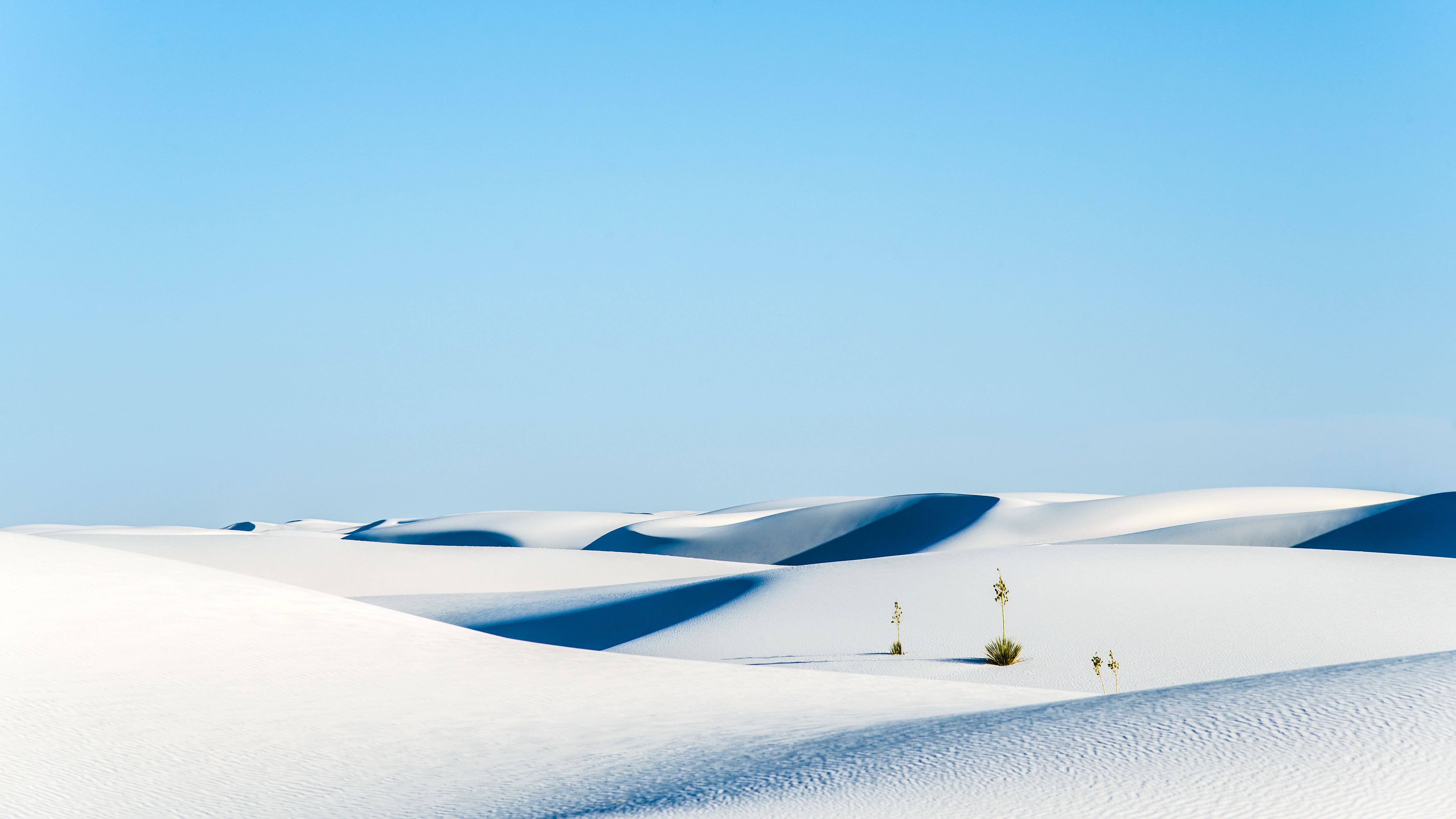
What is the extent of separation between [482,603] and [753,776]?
63.6ft

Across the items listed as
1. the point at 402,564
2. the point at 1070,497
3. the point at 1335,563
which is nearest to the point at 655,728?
the point at 1335,563

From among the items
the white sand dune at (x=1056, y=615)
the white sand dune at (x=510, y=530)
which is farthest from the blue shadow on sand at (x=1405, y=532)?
the white sand dune at (x=510, y=530)

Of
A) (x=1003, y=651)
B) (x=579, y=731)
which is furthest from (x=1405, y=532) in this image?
(x=579, y=731)

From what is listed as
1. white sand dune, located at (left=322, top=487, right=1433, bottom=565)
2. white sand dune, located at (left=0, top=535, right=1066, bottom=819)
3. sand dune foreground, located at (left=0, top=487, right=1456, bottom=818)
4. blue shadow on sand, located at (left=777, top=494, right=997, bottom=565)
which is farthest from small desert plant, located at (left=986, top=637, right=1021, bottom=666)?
blue shadow on sand, located at (left=777, top=494, right=997, bottom=565)

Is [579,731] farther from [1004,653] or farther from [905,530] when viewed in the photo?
[905,530]

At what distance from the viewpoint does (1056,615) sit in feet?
52.4

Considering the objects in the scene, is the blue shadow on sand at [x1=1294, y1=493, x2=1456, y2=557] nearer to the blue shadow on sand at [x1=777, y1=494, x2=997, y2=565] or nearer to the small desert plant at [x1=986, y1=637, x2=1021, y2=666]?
the blue shadow on sand at [x1=777, y1=494, x2=997, y2=565]

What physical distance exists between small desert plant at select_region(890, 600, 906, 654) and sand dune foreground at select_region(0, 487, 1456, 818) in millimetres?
173

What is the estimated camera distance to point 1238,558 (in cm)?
1883

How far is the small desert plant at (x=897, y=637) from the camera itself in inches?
566

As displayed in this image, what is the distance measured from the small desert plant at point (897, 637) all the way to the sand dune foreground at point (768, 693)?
0.17 meters

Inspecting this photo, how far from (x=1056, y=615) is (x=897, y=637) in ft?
7.55

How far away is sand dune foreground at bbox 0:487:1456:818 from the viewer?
523cm

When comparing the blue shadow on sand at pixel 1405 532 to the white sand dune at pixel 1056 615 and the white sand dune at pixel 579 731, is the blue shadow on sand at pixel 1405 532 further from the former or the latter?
the white sand dune at pixel 579 731
